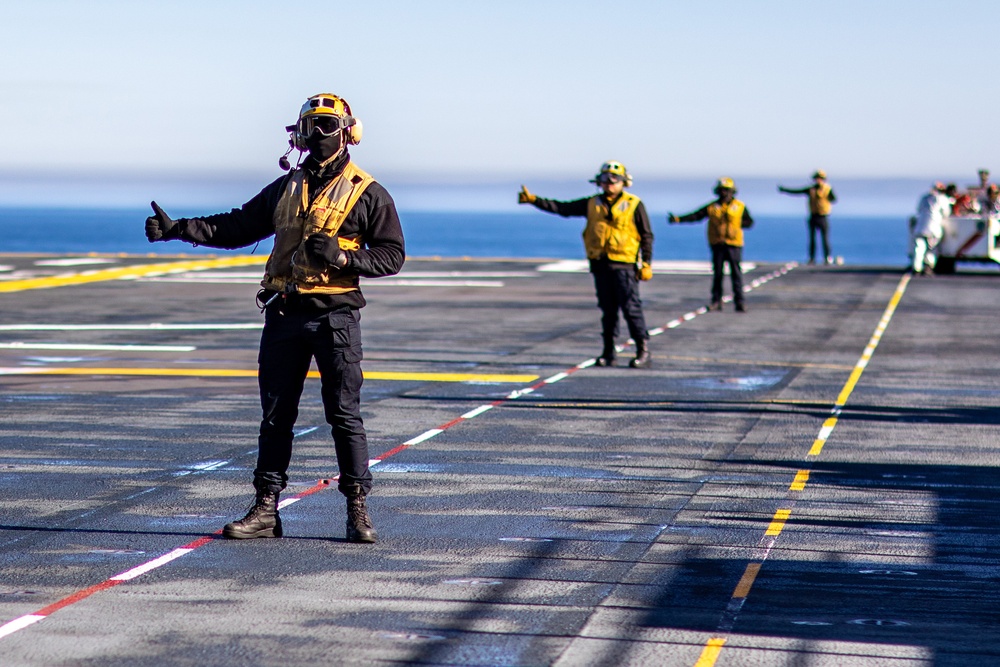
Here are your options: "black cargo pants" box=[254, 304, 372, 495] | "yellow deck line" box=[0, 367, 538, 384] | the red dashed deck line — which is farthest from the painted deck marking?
"yellow deck line" box=[0, 367, 538, 384]

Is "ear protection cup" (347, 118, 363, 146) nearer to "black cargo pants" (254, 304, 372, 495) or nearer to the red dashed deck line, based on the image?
"black cargo pants" (254, 304, 372, 495)

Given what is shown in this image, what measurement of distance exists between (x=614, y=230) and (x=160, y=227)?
10.0 meters

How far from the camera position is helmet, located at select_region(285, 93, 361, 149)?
8.19 meters

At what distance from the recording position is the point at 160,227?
26.7 feet

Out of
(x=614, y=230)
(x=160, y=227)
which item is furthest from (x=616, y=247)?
(x=160, y=227)

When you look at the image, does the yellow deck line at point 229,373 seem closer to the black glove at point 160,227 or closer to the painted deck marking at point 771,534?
the painted deck marking at point 771,534

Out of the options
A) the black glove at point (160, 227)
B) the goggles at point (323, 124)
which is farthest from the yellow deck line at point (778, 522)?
the black glove at point (160, 227)

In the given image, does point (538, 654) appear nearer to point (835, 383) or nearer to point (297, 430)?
point (297, 430)

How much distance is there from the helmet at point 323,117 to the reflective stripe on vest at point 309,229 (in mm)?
208

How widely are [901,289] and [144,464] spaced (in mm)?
23866

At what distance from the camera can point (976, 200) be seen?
35969mm

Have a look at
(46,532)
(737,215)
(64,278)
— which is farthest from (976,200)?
(46,532)

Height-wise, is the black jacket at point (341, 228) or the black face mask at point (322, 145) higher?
the black face mask at point (322, 145)

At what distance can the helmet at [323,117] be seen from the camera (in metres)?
8.19
